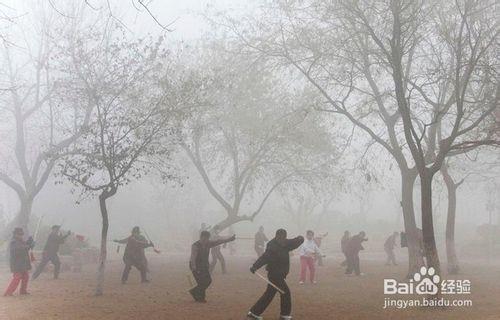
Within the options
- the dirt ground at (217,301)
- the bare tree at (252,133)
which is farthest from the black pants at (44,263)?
the bare tree at (252,133)

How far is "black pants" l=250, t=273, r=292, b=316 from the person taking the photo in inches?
373

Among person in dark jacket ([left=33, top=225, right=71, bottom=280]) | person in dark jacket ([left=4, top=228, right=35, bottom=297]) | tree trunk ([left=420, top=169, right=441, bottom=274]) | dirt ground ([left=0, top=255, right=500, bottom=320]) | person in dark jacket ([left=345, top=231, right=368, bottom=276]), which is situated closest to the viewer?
dirt ground ([left=0, top=255, right=500, bottom=320])

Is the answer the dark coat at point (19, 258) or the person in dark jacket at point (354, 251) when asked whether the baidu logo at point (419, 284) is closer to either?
the person in dark jacket at point (354, 251)

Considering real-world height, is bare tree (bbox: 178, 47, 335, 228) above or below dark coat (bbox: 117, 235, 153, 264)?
above

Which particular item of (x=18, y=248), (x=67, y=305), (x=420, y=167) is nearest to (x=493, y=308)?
(x=420, y=167)

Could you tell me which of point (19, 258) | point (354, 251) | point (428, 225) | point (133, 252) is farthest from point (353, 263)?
point (19, 258)

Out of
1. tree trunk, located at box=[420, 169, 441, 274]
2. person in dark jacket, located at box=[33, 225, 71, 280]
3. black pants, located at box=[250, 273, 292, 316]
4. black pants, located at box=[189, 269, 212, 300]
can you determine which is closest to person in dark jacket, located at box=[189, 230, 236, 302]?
black pants, located at box=[189, 269, 212, 300]

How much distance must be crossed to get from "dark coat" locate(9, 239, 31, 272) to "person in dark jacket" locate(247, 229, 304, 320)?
7.02m

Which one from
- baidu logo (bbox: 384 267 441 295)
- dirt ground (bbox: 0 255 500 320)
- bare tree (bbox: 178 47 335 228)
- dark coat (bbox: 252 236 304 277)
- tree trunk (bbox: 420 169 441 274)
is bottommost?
dirt ground (bbox: 0 255 500 320)

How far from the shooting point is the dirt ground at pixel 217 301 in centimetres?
1038

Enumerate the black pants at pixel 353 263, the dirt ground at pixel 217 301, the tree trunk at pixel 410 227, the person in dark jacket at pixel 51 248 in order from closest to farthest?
Result: 1. the dirt ground at pixel 217 301
2. the tree trunk at pixel 410 227
3. the person in dark jacket at pixel 51 248
4. the black pants at pixel 353 263

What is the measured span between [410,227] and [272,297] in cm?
925

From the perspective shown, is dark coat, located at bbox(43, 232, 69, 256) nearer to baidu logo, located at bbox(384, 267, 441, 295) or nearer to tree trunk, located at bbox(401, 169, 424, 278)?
baidu logo, located at bbox(384, 267, 441, 295)

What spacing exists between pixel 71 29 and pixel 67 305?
47.9 feet
